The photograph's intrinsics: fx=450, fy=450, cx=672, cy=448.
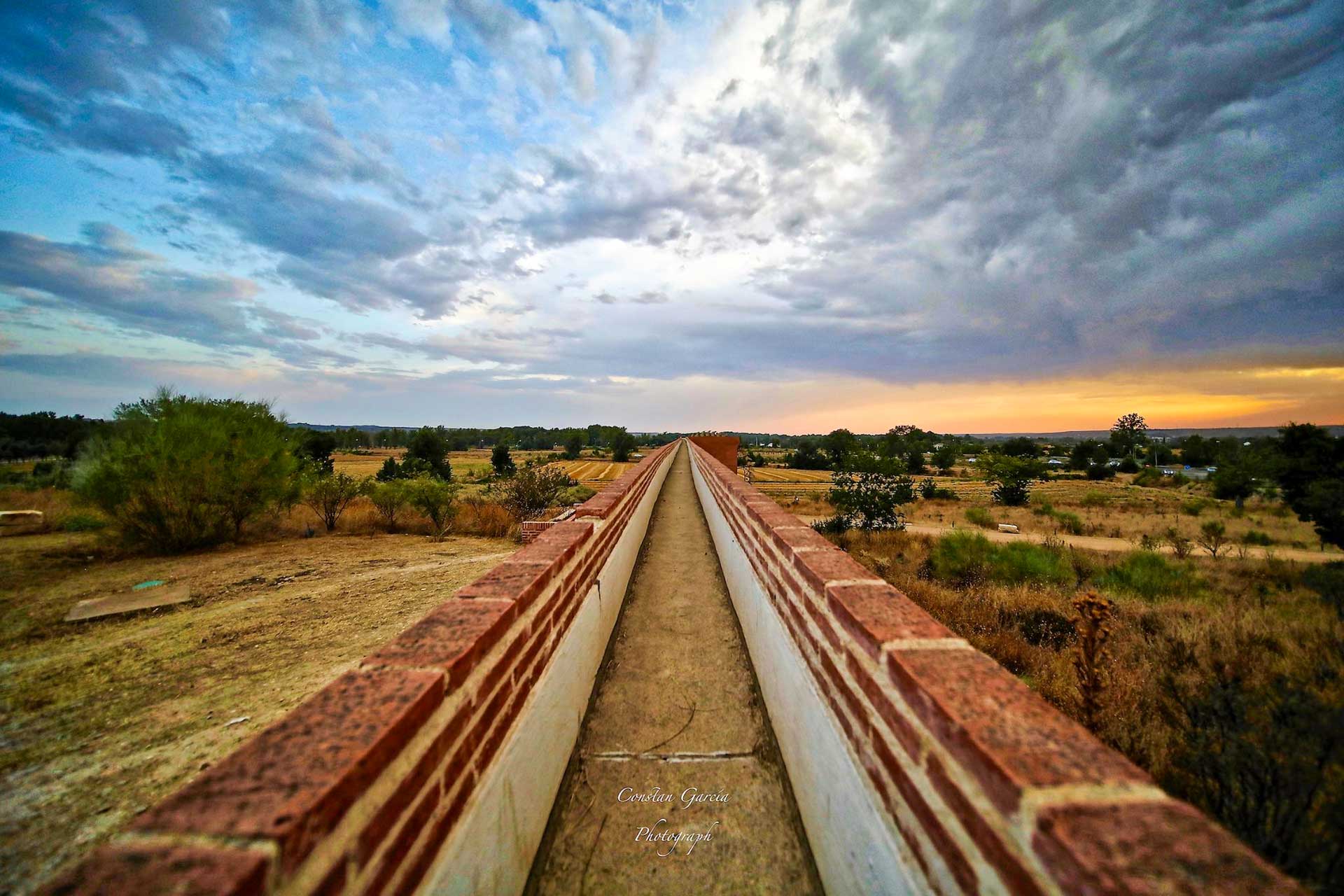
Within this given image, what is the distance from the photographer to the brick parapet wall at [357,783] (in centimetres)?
69

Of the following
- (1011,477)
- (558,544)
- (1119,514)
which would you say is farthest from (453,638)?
(1011,477)

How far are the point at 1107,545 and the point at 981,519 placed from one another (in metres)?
4.82

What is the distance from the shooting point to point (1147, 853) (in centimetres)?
70

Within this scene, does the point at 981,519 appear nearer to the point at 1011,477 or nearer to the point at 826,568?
the point at 1011,477

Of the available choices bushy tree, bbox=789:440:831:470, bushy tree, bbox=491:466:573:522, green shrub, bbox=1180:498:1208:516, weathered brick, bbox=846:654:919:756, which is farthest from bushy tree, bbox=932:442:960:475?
weathered brick, bbox=846:654:919:756

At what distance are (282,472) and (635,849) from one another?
1055 centimetres

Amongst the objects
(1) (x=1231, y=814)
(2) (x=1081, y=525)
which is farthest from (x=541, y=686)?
(2) (x=1081, y=525)

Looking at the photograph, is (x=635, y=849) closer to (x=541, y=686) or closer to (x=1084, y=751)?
(x=541, y=686)

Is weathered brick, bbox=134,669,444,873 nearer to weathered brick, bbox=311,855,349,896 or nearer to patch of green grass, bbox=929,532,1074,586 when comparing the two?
weathered brick, bbox=311,855,349,896

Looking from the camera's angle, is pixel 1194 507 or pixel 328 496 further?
pixel 1194 507

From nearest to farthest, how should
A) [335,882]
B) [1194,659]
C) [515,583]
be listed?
[335,882], [515,583], [1194,659]

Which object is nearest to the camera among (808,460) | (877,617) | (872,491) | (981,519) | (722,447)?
(877,617)

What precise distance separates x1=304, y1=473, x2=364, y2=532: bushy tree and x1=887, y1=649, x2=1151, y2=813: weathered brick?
39.4 ft

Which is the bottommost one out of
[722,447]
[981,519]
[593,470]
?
[981,519]
